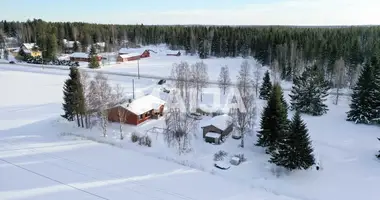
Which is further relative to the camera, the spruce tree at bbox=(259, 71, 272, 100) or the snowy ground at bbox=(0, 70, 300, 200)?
the spruce tree at bbox=(259, 71, 272, 100)

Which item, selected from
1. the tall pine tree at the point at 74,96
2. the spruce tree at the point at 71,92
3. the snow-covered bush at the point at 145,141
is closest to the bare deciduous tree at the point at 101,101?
the tall pine tree at the point at 74,96

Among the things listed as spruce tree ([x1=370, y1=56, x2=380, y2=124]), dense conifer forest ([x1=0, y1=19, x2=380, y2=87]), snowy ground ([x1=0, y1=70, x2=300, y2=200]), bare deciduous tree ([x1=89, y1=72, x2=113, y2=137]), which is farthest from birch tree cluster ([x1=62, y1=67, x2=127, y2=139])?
dense conifer forest ([x1=0, y1=19, x2=380, y2=87])

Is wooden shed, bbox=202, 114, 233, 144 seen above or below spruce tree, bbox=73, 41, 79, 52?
below

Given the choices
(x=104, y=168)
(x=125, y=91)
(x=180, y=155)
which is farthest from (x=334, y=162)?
(x=125, y=91)

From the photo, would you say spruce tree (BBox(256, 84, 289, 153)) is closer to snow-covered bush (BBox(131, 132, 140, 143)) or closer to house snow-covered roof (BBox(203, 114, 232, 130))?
house snow-covered roof (BBox(203, 114, 232, 130))

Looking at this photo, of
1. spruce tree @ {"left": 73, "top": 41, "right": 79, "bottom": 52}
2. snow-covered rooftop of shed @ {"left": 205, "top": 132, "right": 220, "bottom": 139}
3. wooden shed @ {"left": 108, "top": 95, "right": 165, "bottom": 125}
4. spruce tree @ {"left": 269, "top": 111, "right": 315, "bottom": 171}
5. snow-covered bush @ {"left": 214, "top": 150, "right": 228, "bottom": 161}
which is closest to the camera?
spruce tree @ {"left": 269, "top": 111, "right": 315, "bottom": 171}

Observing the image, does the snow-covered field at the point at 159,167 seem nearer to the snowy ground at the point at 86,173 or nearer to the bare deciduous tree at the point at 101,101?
the snowy ground at the point at 86,173

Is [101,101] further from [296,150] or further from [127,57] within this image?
[127,57]
